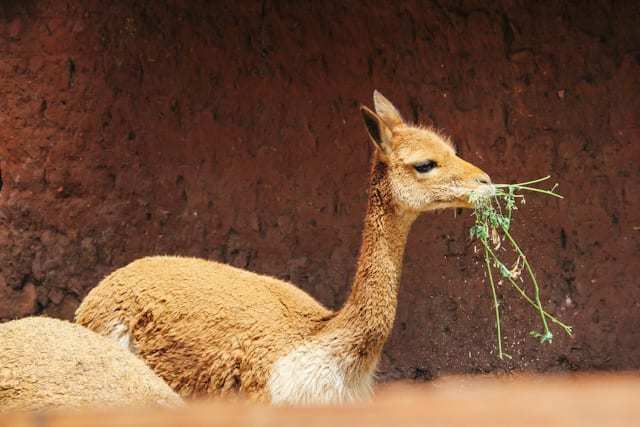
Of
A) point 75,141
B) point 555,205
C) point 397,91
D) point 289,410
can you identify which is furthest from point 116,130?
point 289,410

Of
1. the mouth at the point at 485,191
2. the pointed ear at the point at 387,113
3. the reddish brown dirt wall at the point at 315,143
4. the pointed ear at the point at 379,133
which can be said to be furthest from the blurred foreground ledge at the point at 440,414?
the reddish brown dirt wall at the point at 315,143

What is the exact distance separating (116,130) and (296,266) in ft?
6.24

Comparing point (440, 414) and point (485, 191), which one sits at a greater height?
point (485, 191)

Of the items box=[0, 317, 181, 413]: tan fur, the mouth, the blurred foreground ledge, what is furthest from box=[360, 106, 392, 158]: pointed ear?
the blurred foreground ledge

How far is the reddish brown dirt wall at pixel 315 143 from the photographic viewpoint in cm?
737

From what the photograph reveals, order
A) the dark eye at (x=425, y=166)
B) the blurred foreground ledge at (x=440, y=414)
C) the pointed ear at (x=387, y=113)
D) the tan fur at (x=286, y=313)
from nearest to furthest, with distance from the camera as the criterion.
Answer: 1. the blurred foreground ledge at (x=440, y=414)
2. the tan fur at (x=286, y=313)
3. the dark eye at (x=425, y=166)
4. the pointed ear at (x=387, y=113)

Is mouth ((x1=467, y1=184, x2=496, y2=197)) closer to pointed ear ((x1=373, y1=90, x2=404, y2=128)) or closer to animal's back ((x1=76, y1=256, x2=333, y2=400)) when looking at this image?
pointed ear ((x1=373, y1=90, x2=404, y2=128))

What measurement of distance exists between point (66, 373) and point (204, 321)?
140cm

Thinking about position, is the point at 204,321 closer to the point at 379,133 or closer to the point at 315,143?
the point at 379,133

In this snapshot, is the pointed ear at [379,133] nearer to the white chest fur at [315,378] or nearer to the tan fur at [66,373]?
the white chest fur at [315,378]

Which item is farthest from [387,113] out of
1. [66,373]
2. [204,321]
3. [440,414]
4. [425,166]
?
[440,414]

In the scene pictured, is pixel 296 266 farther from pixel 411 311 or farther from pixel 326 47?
pixel 326 47

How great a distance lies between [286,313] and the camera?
531cm

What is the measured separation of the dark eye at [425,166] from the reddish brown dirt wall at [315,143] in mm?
2173
